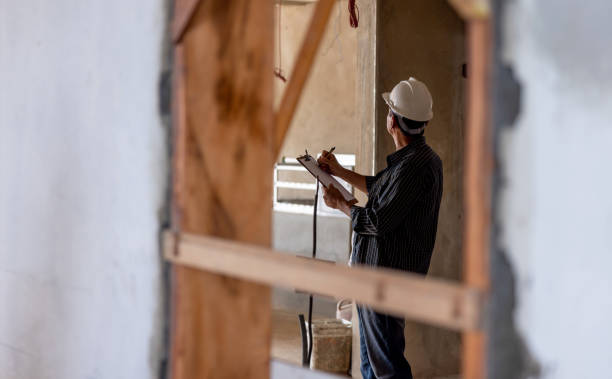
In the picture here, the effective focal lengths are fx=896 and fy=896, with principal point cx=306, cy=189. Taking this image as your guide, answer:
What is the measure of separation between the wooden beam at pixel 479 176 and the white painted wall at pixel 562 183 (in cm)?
5

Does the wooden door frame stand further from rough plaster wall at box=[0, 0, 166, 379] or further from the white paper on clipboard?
the white paper on clipboard

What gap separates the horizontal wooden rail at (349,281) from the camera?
6.11 ft

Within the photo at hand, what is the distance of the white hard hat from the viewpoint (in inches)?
179

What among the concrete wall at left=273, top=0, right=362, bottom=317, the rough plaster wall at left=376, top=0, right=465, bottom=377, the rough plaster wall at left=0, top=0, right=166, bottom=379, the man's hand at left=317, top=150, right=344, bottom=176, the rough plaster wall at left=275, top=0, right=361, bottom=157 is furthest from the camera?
Answer: the rough plaster wall at left=275, top=0, right=361, bottom=157

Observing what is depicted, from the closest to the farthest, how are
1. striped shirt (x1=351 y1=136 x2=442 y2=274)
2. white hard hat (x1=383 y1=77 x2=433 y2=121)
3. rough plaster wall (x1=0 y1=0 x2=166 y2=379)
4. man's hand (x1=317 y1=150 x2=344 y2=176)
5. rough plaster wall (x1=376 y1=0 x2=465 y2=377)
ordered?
rough plaster wall (x1=0 y1=0 x2=166 y2=379)
striped shirt (x1=351 y1=136 x2=442 y2=274)
white hard hat (x1=383 y1=77 x2=433 y2=121)
man's hand (x1=317 y1=150 x2=344 y2=176)
rough plaster wall (x1=376 y1=0 x2=465 y2=377)

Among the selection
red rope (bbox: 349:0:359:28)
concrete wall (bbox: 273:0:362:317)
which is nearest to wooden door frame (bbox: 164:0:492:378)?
red rope (bbox: 349:0:359:28)

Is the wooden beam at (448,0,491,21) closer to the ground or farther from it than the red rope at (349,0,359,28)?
closer to the ground

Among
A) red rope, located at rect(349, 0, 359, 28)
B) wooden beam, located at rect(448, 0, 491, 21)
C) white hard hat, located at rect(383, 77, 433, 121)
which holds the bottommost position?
white hard hat, located at rect(383, 77, 433, 121)

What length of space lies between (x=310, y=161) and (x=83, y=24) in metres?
1.87

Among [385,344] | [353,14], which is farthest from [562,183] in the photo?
[353,14]

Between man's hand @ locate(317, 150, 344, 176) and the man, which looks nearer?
the man

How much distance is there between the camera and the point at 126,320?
3021 millimetres

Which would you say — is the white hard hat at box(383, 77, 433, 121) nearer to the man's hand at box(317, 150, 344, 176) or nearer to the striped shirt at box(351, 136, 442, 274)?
the striped shirt at box(351, 136, 442, 274)

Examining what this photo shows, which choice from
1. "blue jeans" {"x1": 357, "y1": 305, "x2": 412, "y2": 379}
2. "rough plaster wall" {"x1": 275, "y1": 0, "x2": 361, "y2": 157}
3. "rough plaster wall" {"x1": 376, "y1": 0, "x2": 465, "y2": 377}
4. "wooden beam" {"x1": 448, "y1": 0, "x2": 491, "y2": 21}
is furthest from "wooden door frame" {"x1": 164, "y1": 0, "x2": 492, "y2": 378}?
"rough plaster wall" {"x1": 275, "y1": 0, "x2": 361, "y2": 157}
